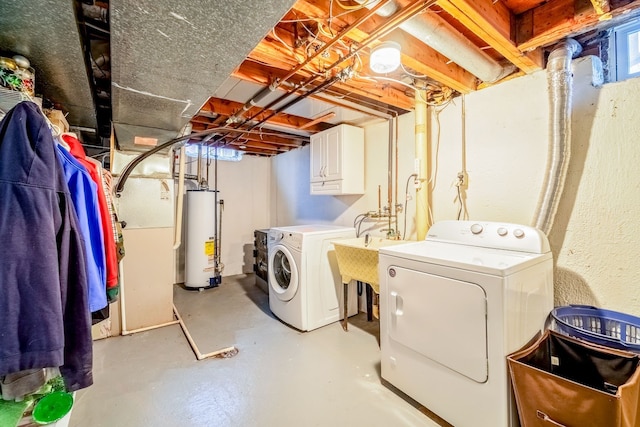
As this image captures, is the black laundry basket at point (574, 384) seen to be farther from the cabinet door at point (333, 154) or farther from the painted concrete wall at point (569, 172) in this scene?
the cabinet door at point (333, 154)

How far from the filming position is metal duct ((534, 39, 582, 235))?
67.4 inches

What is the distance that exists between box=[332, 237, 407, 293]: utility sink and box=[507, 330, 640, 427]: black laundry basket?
3.68 ft

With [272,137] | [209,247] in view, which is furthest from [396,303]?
[209,247]

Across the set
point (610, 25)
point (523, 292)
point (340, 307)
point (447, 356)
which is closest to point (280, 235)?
point (340, 307)

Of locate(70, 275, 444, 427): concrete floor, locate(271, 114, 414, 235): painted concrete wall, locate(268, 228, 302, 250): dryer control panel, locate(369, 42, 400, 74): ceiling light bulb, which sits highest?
locate(369, 42, 400, 74): ceiling light bulb

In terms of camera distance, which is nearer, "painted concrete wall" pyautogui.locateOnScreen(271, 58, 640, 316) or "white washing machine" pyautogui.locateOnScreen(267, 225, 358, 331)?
"painted concrete wall" pyautogui.locateOnScreen(271, 58, 640, 316)

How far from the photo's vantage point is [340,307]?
3104 mm

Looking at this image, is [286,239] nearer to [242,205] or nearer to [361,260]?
[361,260]

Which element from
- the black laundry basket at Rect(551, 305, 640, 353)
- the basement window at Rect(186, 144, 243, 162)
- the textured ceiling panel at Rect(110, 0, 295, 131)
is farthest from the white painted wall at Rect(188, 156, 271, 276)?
the black laundry basket at Rect(551, 305, 640, 353)

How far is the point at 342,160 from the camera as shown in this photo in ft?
10.5

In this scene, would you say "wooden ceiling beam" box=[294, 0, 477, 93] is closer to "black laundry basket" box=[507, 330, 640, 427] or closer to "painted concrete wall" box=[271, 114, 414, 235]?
"painted concrete wall" box=[271, 114, 414, 235]

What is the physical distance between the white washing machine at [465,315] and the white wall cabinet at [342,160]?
1.46 metres

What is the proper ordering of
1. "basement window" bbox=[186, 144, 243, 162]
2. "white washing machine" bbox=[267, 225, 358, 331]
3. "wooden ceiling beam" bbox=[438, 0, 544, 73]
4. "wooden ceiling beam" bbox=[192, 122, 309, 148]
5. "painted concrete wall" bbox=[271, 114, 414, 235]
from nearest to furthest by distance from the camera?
"wooden ceiling beam" bbox=[438, 0, 544, 73] → "white washing machine" bbox=[267, 225, 358, 331] → "painted concrete wall" bbox=[271, 114, 414, 235] → "wooden ceiling beam" bbox=[192, 122, 309, 148] → "basement window" bbox=[186, 144, 243, 162]

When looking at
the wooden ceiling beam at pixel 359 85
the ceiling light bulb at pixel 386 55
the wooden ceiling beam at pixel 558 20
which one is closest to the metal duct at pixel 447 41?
the ceiling light bulb at pixel 386 55
